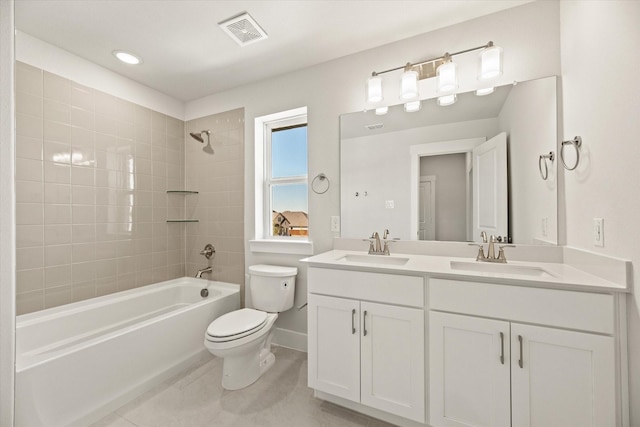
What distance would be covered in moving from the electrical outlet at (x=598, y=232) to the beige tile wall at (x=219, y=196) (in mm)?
2441

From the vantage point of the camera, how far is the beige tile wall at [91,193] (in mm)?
1790

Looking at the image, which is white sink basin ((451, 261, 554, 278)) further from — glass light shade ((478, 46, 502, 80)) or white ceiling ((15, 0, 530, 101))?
white ceiling ((15, 0, 530, 101))

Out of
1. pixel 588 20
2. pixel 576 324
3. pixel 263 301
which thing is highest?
pixel 588 20

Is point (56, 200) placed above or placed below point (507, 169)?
below

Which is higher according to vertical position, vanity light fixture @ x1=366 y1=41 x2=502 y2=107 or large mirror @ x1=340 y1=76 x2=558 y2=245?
vanity light fixture @ x1=366 y1=41 x2=502 y2=107

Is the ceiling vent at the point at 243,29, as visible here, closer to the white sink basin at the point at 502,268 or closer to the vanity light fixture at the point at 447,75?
the vanity light fixture at the point at 447,75

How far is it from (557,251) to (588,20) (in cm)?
116

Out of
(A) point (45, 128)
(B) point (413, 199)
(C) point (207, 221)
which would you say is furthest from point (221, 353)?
(A) point (45, 128)

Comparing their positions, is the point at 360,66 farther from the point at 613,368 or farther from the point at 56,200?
the point at 56,200

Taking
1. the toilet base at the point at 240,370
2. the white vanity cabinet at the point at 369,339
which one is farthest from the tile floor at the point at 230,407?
the white vanity cabinet at the point at 369,339

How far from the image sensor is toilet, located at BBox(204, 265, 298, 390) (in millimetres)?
1695

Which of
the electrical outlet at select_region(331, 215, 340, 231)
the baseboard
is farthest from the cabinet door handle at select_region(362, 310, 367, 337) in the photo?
the baseboard

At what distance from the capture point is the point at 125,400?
5.37ft

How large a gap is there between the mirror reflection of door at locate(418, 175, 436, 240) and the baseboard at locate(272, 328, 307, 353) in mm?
1355
